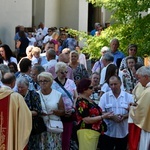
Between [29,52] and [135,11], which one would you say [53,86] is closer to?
[29,52]

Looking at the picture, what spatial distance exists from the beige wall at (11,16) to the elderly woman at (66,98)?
12679 millimetres

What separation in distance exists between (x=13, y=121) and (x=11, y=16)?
1502 cm

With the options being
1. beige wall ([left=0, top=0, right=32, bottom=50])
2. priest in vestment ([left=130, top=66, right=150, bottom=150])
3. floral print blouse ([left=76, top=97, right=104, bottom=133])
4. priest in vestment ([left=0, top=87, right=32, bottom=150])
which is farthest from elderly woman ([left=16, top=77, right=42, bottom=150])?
beige wall ([left=0, top=0, right=32, bottom=50])

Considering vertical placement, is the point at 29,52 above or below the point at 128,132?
above

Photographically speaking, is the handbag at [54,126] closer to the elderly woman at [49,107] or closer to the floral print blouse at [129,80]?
the elderly woman at [49,107]

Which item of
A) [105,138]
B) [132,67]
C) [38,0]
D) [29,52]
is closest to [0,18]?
[38,0]

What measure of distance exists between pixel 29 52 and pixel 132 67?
2930 mm

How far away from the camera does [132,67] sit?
11016mm

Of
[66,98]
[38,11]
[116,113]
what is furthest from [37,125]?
[38,11]

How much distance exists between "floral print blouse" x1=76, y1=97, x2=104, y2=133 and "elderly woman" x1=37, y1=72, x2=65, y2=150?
1.46 feet

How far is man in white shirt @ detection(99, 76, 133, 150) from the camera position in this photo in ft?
29.3

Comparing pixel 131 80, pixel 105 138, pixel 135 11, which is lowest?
pixel 105 138

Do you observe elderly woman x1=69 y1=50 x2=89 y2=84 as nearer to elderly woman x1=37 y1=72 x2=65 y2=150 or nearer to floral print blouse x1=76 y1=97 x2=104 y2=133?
elderly woman x1=37 y1=72 x2=65 y2=150

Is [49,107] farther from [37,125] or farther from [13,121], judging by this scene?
[13,121]
